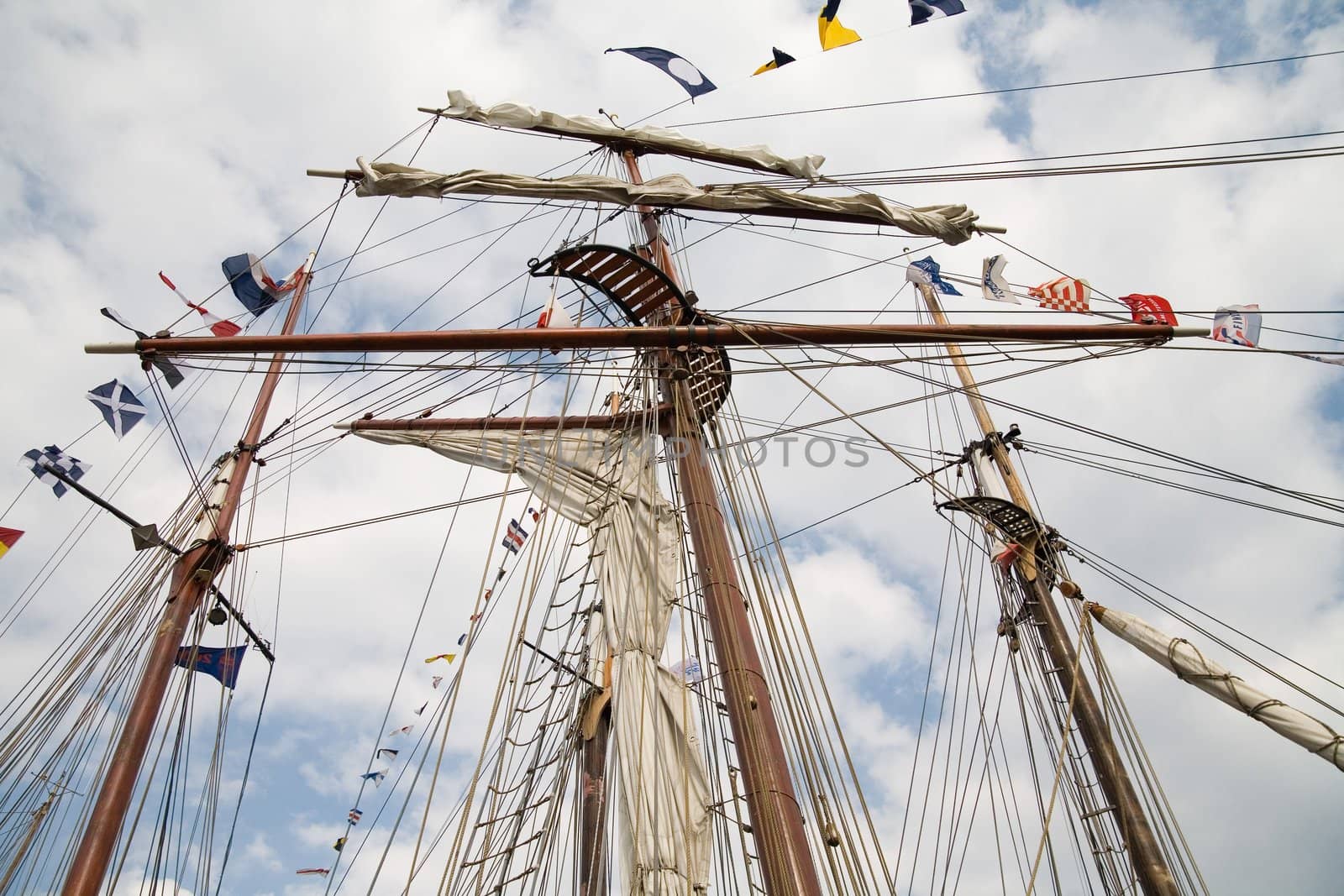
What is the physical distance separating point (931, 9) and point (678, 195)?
3.71 metres

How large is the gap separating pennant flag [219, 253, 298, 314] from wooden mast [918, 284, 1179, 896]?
32.3ft

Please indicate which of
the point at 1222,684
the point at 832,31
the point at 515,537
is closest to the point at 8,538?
the point at 515,537

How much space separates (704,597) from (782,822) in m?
2.30

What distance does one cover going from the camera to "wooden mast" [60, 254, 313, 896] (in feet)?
29.2

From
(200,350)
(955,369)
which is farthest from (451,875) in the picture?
(955,369)

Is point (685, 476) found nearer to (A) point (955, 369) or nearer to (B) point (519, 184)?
(B) point (519, 184)

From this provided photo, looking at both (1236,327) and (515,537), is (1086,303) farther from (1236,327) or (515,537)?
(515,537)

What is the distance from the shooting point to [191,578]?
1195cm

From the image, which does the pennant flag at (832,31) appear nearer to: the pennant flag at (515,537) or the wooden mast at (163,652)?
the wooden mast at (163,652)

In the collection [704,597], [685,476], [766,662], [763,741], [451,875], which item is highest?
[685,476]

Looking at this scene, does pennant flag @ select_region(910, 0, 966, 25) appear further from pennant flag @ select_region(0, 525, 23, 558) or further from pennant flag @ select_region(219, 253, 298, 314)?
pennant flag @ select_region(0, 525, 23, 558)

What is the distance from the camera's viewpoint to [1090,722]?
1218 centimetres

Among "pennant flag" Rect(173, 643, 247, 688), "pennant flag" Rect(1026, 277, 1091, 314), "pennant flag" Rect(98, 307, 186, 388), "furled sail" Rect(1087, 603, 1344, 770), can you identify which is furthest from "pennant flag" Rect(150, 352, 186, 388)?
"furled sail" Rect(1087, 603, 1344, 770)

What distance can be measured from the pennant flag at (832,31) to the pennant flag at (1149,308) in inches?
171
